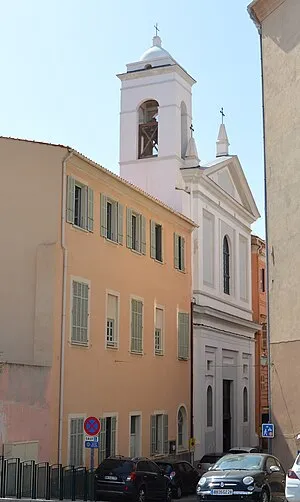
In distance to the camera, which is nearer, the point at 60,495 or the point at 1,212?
the point at 60,495

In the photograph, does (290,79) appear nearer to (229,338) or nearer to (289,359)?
(289,359)

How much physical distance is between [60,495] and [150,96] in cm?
2300

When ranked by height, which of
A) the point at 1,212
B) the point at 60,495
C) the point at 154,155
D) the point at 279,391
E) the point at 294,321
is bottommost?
the point at 60,495

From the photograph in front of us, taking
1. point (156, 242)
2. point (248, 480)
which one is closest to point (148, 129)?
point (156, 242)

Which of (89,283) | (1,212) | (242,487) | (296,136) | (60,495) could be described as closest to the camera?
(242,487)

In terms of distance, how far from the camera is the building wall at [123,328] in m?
24.3

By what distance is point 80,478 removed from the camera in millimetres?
21547

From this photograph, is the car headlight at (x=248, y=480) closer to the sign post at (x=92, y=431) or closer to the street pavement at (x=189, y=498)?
the sign post at (x=92, y=431)

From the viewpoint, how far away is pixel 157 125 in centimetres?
3897

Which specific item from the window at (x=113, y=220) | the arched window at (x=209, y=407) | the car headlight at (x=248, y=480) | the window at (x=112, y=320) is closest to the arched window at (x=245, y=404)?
the arched window at (x=209, y=407)

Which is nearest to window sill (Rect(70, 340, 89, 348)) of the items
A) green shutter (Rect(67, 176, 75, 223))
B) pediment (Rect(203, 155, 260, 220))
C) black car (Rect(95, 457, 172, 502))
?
green shutter (Rect(67, 176, 75, 223))

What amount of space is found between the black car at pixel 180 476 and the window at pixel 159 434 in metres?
3.04

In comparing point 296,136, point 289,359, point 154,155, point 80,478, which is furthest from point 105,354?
point 154,155

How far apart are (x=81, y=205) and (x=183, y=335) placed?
988cm
